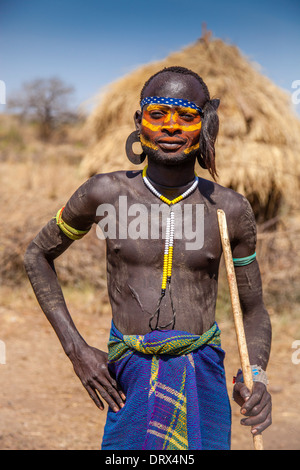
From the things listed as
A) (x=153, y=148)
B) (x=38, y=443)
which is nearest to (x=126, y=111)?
(x=38, y=443)

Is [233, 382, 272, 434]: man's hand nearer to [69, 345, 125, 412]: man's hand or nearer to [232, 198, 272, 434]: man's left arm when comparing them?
[232, 198, 272, 434]: man's left arm

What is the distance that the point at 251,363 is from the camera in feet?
6.06

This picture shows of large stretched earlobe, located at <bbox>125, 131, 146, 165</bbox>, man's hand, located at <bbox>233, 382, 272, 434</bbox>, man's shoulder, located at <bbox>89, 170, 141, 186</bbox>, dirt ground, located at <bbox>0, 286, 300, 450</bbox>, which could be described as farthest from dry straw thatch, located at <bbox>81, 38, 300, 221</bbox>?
man's hand, located at <bbox>233, 382, 272, 434</bbox>

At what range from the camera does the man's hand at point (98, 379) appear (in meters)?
1.86

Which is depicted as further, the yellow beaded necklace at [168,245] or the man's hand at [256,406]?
the yellow beaded necklace at [168,245]

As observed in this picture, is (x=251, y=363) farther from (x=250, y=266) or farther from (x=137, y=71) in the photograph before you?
(x=137, y=71)

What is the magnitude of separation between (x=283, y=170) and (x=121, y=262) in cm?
463

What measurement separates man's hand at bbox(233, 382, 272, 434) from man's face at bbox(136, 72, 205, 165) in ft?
2.61

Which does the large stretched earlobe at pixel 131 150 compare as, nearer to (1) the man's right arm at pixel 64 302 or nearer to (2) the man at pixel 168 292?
(2) the man at pixel 168 292

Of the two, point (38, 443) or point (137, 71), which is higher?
point (137, 71)

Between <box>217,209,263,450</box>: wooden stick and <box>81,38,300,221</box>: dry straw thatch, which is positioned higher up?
<box>81,38,300,221</box>: dry straw thatch

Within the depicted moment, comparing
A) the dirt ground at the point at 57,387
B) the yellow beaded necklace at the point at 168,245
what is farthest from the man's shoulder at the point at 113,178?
the dirt ground at the point at 57,387

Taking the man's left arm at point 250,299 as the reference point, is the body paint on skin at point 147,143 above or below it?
above

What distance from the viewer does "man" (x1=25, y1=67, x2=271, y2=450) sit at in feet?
5.76
